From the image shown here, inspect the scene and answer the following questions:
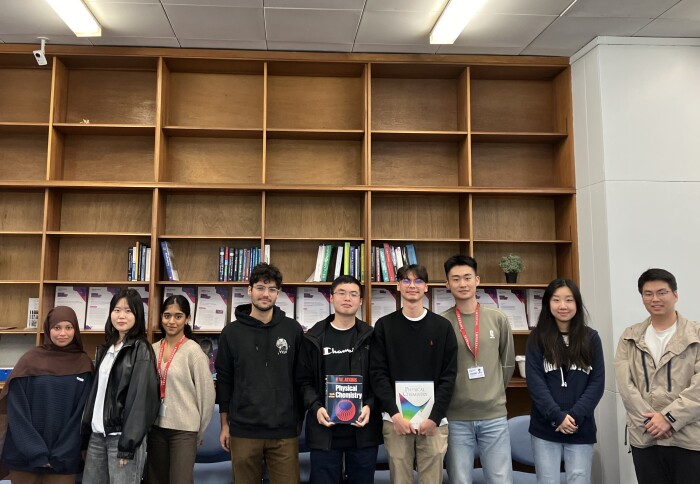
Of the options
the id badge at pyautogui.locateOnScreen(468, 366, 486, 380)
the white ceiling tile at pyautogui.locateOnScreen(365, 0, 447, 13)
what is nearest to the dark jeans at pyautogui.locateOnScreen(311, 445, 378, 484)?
the id badge at pyautogui.locateOnScreen(468, 366, 486, 380)

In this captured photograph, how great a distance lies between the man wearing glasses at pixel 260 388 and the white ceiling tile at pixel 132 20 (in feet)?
6.40

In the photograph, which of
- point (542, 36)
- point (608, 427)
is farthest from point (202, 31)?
point (608, 427)

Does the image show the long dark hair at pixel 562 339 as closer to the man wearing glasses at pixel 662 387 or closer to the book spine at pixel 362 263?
the man wearing glasses at pixel 662 387

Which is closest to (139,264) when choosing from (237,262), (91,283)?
(91,283)

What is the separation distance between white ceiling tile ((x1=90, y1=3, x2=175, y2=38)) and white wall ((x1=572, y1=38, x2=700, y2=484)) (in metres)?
3.07

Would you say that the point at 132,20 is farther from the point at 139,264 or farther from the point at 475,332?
the point at 475,332

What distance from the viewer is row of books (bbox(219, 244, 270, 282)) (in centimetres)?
386

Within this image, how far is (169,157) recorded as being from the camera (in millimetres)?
4102

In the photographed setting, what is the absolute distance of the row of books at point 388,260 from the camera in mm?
3855

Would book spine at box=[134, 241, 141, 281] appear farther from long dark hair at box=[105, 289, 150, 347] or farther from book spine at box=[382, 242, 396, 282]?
book spine at box=[382, 242, 396, 282]

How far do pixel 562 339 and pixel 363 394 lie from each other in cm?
108

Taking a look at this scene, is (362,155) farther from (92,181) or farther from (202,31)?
(92,181)

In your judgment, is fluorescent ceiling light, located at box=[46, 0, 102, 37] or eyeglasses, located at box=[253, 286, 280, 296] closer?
eyeglasses, located at box=[253, 286, 280, 296]

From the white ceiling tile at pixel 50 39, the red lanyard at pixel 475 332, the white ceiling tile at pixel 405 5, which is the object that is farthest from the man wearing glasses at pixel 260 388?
the white ceiling tile at pixel 50 39
